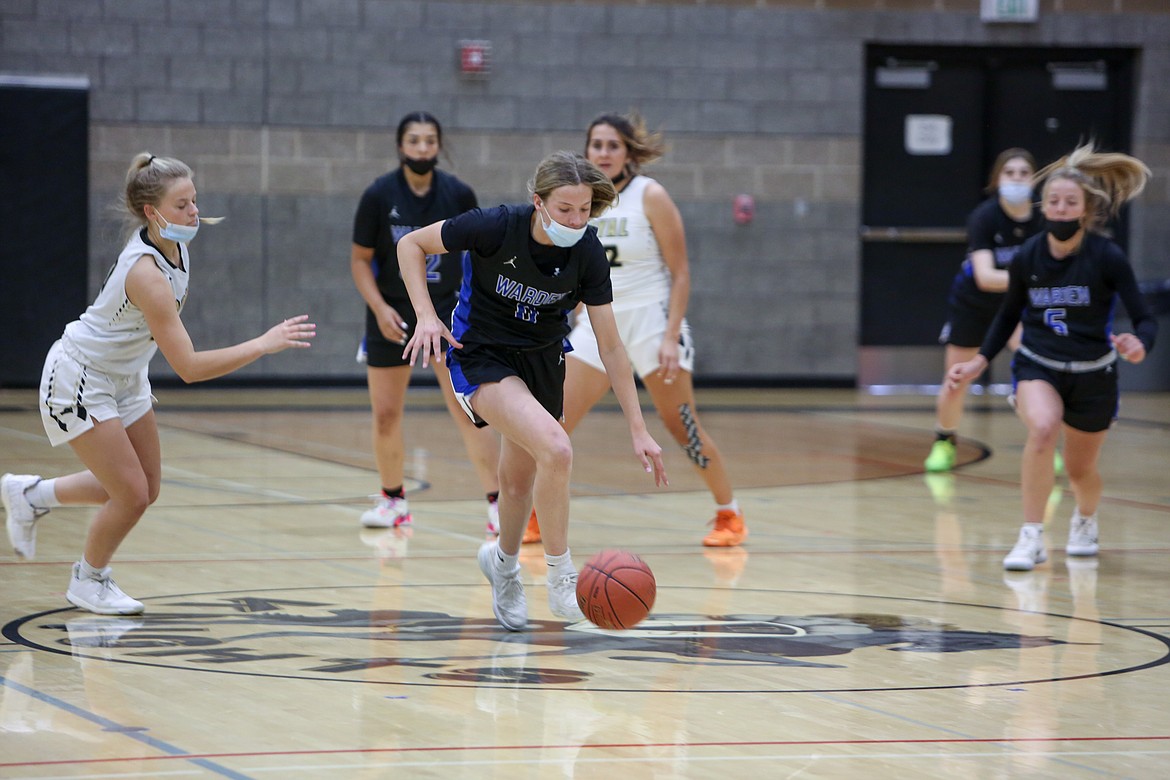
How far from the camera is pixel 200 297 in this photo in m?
13.7

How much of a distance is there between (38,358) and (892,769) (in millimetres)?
11282

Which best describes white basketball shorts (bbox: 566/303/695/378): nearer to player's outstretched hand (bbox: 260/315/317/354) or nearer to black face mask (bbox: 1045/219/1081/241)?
black face mask (bbox: 1045/219/1081/241)

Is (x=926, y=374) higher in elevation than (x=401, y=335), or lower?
lower

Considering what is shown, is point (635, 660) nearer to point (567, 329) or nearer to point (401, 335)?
point (567, 329)

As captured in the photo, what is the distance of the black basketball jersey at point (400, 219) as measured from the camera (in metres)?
6.89

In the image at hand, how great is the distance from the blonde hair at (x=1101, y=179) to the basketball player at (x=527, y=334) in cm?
240

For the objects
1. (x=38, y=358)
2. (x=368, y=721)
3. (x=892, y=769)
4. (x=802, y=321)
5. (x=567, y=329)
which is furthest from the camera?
(x=802, y=321)

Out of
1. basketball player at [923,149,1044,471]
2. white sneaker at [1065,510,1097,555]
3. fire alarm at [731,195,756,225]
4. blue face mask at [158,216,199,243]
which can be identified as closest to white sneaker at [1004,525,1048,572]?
white sneaker at [1065,510,1097,555]

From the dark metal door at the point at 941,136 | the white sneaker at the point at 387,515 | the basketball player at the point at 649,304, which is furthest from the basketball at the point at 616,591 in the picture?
the dark metal door at the point at 941,136

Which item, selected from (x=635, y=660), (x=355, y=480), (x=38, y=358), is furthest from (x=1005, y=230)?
(x=38, y=358)

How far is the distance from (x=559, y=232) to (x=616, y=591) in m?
1.09

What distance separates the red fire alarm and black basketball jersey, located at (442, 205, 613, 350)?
30.9ft

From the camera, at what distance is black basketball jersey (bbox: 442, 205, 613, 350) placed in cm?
473

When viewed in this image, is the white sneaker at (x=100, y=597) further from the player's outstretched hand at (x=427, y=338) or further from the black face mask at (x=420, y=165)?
the black face mask at (x=420, y=165)
